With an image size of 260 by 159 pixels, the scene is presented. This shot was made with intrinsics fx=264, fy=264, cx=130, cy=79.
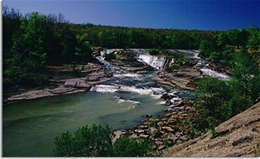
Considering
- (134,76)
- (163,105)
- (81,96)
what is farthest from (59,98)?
(134,76)

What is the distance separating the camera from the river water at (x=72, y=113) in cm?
894

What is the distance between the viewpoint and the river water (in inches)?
352

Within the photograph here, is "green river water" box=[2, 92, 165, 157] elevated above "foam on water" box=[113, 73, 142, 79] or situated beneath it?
situated beneath

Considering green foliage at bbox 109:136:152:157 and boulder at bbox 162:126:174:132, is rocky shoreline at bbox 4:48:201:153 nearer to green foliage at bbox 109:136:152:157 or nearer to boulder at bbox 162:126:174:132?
boulder at bbox 162:126:174:132

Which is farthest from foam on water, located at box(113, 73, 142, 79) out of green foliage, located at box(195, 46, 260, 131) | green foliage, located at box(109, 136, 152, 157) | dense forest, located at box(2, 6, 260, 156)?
green foliage, located at box(109, 136, 152, 157)

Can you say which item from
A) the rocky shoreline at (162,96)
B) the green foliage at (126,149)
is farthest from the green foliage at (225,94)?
the green foliage at (126,149)

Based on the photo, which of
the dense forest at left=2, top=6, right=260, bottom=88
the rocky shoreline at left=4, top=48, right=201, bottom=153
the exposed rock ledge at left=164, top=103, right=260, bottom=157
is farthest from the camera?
the dense forest at left=2, top=6, right=260, bottom=88

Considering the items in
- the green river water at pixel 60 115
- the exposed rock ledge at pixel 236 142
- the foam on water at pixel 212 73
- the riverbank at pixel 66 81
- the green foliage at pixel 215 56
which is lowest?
the green river water at pixel 60 115

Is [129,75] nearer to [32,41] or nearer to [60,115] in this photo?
[32,41]

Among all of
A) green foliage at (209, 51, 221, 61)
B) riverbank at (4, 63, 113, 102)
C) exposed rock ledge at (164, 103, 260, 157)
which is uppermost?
green foliage at (209, 51, 221, 61)

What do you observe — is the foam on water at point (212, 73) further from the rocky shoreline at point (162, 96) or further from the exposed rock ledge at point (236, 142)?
the exposed rock ledge at point (236, 142)

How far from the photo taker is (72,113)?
12.2 metres

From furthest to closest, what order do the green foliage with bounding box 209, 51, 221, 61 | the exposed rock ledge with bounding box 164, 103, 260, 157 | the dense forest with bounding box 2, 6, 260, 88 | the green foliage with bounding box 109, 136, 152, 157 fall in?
1. the green foliage with bounding box 209, 51, 221, 61
2. the dense forest with bounding box 2, 6, 260, 88
3. the green foliage with bounding box 109, 136, 152, 157
4. the exposed rock ledge with bounding box 164, 103, 260, 157

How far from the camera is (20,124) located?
34.8ft
